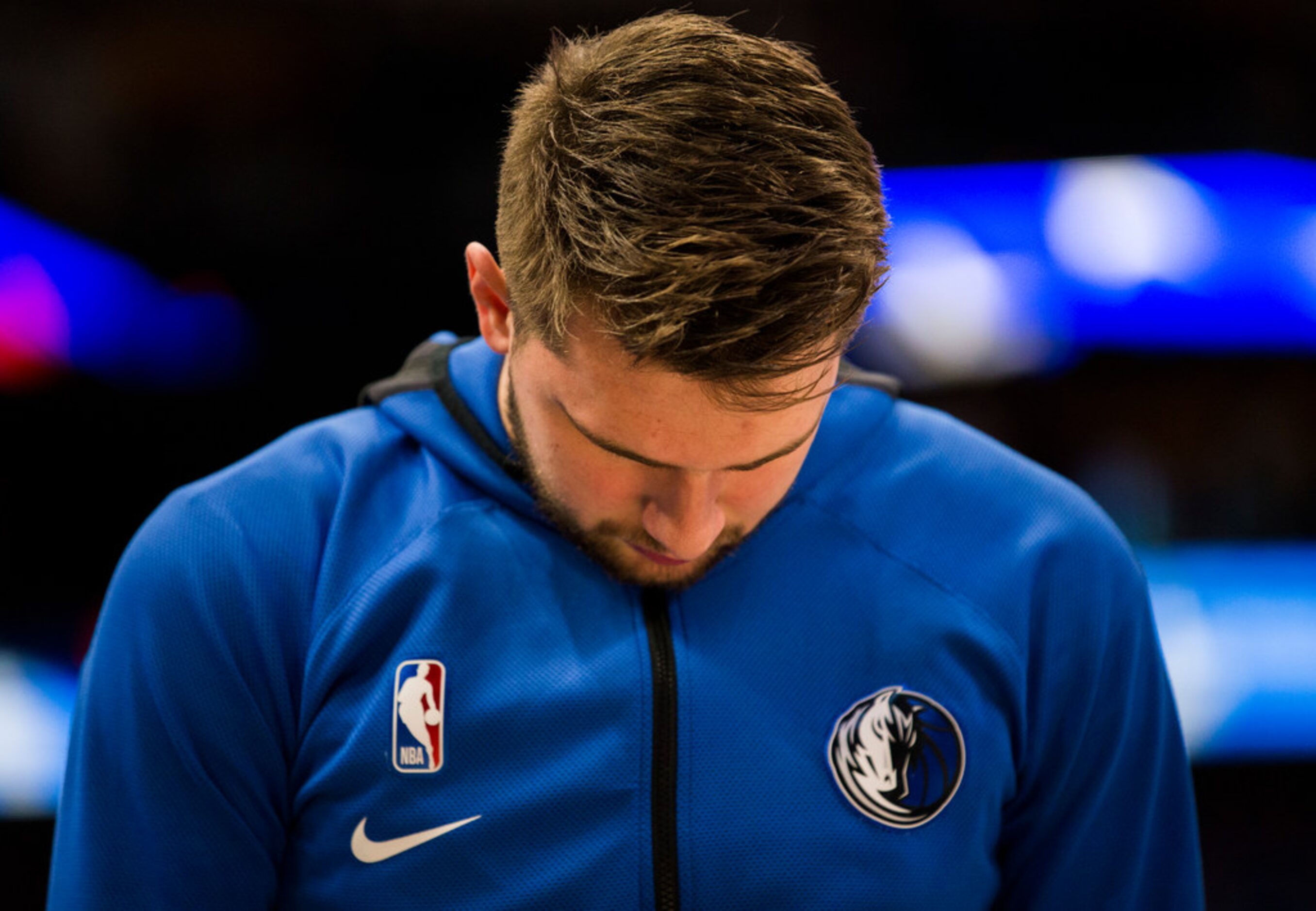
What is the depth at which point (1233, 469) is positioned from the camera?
2678 millimetres

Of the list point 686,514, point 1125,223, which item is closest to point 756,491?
point 686,514

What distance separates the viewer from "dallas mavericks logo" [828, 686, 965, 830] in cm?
91

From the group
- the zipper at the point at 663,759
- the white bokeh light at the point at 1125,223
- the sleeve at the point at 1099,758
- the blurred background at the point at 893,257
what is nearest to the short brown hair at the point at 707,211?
the zipper at the point at 663,759

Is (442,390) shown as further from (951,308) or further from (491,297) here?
(951,308)

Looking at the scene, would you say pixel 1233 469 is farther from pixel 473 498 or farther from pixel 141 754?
pixel 141 754

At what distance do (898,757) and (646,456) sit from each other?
0.32 m

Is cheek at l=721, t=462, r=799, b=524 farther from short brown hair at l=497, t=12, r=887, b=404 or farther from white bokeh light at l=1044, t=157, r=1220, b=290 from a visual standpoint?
white bokeh light at l=1044, t=157, r=1220, b=290

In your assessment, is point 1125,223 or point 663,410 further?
point 1125,223

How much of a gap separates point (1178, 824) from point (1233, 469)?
1937 mm

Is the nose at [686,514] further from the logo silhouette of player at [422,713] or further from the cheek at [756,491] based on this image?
the logo silhouette of player at [422,713]

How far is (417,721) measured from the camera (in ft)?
2.89

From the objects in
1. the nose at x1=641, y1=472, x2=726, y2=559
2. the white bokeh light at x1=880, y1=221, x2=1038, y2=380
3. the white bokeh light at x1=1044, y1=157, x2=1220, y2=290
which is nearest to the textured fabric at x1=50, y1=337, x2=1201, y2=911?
the nose at x1=641, y1=472, x2=726, y2=559

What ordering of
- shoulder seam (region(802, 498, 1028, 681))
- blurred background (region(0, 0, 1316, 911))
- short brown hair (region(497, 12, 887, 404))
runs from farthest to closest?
blurred background (region(0, 0, 1316, 911)) → shoulder seam (region(802, 498, 1028, 681)) → short brown hair (region(497, 12, 887, 404))

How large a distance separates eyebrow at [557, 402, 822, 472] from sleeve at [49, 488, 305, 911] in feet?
0.87
